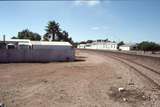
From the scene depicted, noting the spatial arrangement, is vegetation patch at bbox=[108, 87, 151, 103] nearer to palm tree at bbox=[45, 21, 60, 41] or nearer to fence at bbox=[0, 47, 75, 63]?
fence at bbox=[0, 47, 75, 63]

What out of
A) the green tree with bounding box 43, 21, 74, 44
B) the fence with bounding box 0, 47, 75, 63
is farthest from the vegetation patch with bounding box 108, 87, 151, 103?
the green tree with bounding box 43, 21, 74, 44

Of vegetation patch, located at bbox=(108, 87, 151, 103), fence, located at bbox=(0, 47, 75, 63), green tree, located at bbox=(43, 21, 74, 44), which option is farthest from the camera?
green tree, located at bbox=(43, 21, 74, 44)

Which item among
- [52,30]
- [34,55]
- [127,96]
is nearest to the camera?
[127,96]

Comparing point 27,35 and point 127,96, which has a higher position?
point 27,35

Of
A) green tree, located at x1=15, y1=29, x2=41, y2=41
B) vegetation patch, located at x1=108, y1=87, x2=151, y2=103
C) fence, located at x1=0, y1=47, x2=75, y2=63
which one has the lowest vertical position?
vegetation patch, located at x1=108, y1=87, x2=151, y2=103

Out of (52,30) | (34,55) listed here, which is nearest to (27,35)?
(52,30)

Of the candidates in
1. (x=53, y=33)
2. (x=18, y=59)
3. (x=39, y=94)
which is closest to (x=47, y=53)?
(x=18, y=59)

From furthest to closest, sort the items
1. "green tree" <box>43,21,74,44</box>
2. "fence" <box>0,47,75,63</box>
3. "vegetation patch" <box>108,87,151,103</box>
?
"green tree" <box>43,21,74,44</box> → "fence" <box>0,47,75,63</box> → "vegetation patch" <box>108,87,151,103</box>

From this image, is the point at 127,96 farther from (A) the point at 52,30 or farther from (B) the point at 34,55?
(A) the point at 52,30

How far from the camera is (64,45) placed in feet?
143

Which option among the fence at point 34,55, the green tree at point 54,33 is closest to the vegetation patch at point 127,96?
the fence at point 34,55

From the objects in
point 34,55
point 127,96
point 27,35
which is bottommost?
point 127,96

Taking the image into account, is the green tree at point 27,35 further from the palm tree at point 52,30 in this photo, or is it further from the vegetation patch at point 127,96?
the vegetation patch at point 127,96

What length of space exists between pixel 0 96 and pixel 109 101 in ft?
15.4
